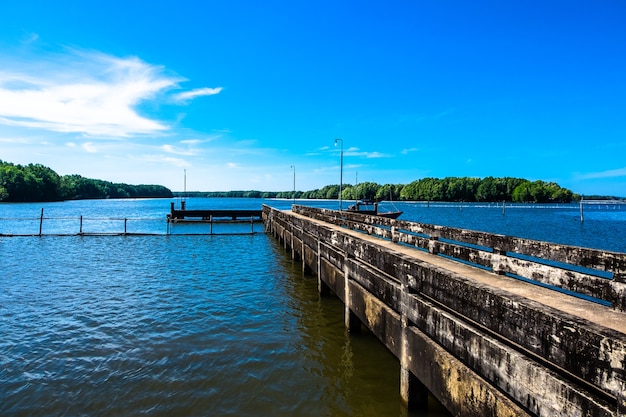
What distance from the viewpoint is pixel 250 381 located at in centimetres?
711

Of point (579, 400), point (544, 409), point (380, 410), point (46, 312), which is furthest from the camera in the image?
point (46, 312)

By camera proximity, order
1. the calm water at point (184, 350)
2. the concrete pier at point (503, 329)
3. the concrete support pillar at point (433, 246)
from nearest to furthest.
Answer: the concrete pier at point (503, 329) < the calm water at point (184, 350) < the concrete support pillar at point (433, 246)

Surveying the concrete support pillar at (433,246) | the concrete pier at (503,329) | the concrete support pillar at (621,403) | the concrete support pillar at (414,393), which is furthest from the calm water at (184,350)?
the concrete support pillar at (621,403)

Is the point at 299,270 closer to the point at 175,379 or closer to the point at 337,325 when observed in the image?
the point at 337,325

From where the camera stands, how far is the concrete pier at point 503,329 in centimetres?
290

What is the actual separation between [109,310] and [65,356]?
354 centimetres

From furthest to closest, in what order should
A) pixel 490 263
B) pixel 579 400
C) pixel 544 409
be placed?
pixel 490 263 < pixel 544 409 < pixel 579 400

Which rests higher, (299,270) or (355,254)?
(355,254)

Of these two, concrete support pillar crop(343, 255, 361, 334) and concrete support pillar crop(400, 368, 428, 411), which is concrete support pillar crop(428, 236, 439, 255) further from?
concrete support pillar crop(400, 368, 428, 411)

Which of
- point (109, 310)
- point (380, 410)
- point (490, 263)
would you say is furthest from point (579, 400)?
point (109, 310)

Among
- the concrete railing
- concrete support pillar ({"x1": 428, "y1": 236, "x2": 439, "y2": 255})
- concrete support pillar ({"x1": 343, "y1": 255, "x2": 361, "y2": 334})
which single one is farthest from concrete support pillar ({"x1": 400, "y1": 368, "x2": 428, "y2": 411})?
concrete support pillar ({"x1": 428, "y1": 236, "x2": 439, "y2": 255})

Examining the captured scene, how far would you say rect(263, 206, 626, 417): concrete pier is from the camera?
290cm

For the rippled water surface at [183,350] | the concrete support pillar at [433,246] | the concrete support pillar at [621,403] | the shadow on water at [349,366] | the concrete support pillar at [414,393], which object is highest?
the concrete support pillar at [433,246]

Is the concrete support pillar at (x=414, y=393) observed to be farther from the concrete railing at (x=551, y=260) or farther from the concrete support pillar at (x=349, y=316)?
the concrete support pillar at (x=349, y=316)
